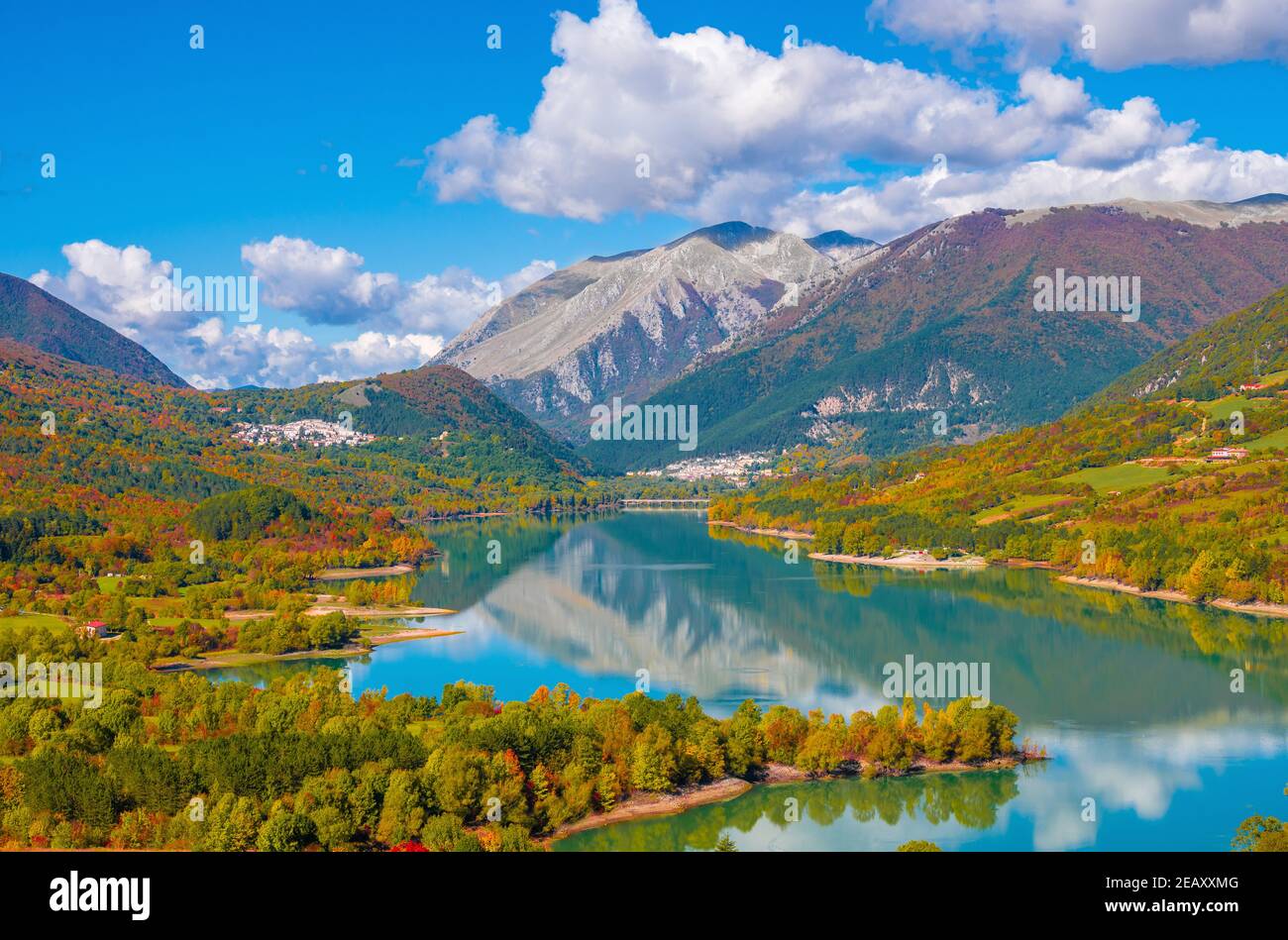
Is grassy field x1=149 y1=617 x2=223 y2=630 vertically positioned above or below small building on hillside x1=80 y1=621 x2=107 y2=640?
below

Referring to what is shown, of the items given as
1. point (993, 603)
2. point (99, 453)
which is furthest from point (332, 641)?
point (99, 453)

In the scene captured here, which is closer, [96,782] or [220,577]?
[96,782]

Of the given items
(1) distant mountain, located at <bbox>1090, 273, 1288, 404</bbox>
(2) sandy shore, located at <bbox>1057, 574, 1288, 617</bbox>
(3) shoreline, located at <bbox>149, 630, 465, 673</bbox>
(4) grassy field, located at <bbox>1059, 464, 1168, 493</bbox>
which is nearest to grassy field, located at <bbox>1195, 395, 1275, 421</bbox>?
(1) distant mountain, located at <bbox>1090, 273, 1288, 404</bbox>

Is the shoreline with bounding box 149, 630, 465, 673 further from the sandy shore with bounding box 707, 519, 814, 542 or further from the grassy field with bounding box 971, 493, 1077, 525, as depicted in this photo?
the sandy shore with bounding box 707, 519, 814, 542

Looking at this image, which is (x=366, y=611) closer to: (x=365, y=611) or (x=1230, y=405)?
(x=365, y=611)

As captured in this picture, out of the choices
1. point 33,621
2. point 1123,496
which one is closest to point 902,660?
point 33,621
